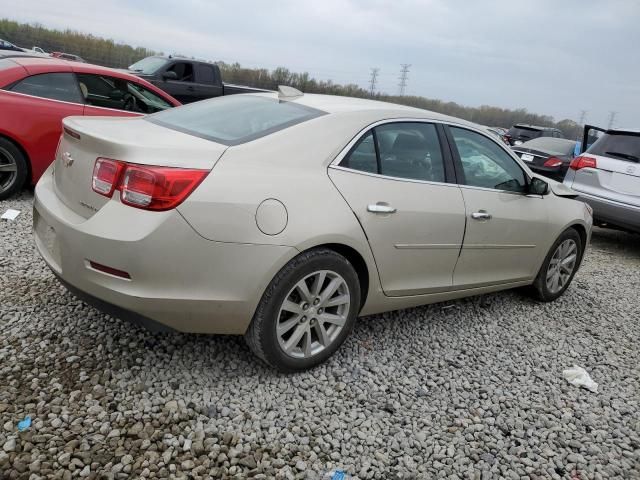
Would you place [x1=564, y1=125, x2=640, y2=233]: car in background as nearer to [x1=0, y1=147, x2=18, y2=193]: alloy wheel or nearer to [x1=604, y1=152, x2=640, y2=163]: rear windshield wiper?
[x1=604, y1=152, x2=640, y2=163]: rear windshield wiper

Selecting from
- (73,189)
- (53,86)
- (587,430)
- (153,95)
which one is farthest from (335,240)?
(153,95)

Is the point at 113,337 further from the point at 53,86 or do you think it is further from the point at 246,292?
the point at 53,86

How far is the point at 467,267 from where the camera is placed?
3.63 metres

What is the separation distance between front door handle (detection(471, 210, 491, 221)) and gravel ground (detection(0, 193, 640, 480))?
2.81 feet

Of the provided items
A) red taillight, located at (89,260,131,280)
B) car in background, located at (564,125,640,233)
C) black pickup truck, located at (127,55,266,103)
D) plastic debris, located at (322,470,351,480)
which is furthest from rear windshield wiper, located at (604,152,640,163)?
black pickup truck, located at (127,55,266,103)

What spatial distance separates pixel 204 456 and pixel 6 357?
127 cm

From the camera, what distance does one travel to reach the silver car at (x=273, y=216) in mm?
2359

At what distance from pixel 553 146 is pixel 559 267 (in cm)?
772

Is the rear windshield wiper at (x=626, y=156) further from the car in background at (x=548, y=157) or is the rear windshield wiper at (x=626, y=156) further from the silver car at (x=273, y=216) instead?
the silver car at (x=273, y=216)

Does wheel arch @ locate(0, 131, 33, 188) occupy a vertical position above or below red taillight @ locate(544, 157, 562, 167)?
below

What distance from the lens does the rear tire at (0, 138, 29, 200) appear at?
5.13 metres

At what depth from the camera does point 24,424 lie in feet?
7.46

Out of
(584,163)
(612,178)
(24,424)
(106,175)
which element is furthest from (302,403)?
(584,163)

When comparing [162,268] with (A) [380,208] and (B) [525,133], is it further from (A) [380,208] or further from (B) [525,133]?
(B) [525,133]
